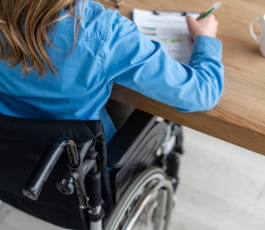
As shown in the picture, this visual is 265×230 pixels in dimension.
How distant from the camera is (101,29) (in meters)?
0.66

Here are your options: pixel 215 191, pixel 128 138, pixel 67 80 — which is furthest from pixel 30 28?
pixel 215 191

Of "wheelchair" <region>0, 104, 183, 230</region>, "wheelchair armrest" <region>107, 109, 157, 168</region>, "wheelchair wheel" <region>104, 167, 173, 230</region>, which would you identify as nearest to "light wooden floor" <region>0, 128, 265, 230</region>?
"wheelchair wheel" <region>104, 167, 173, 230</region>

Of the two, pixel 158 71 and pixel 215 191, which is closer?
pixel 158 71

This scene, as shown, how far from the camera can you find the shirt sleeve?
0.67 m

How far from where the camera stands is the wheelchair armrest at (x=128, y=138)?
829 millimetres

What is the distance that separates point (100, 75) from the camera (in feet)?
2.29

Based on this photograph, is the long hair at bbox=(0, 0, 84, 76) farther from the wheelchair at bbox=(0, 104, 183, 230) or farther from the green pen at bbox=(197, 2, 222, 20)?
the green pen at bbox=(197, 2, 222, 20)

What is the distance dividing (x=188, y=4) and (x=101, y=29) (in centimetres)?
53

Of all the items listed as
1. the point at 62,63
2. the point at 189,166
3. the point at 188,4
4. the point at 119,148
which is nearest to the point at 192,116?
the point at 119,148

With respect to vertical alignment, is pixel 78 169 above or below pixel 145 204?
above

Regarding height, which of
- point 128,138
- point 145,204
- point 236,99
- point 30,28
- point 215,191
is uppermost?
point 30,28

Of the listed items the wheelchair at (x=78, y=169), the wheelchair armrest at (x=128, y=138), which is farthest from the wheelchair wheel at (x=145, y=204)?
the wheelchair armrest at (x=128, y=138)

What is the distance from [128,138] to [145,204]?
279 mm

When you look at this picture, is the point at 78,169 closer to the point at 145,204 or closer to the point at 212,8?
the point at 145,204
